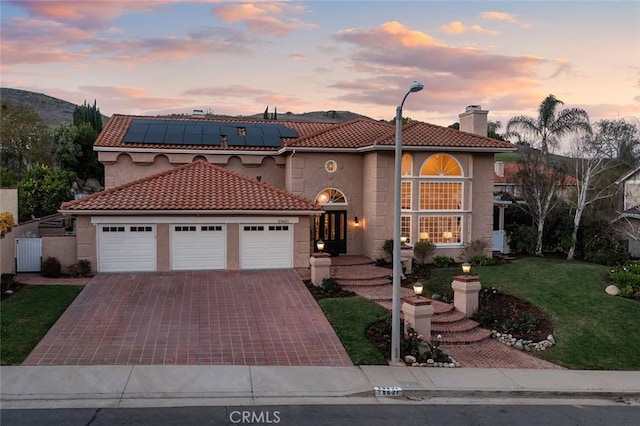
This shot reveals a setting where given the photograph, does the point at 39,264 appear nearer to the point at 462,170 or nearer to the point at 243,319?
the point at 243,319

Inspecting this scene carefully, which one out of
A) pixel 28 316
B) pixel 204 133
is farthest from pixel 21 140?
pixel 28 316

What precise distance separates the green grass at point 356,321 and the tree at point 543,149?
14.0 metres

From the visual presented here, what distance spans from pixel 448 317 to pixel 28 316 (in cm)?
1176


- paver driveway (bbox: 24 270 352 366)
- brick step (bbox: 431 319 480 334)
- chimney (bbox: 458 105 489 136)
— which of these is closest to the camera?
paver driveway (bbox: 24 270 352 366)

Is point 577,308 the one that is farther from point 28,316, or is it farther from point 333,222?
point 28,316

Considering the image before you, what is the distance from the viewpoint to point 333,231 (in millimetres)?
23625

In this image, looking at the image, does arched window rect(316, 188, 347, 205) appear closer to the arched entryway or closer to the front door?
the arched entryway

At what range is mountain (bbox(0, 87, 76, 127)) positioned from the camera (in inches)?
5527

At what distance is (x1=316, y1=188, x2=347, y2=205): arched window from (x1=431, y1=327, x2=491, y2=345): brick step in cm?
1005

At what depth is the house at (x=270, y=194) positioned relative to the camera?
63.2 ft

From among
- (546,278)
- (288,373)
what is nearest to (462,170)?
(546,278)

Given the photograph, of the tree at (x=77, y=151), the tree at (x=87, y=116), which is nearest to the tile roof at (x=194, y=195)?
the tree at (x=77, y=151)
